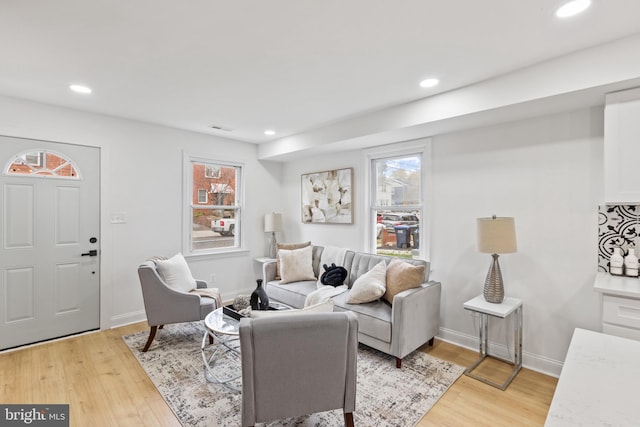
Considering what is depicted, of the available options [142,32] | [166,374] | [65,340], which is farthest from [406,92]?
[65,340]

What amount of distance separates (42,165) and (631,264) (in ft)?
17.6

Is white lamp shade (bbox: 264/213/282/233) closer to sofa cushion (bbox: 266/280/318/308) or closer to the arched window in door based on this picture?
sofa cushion (bbox: 266/280/318/308)

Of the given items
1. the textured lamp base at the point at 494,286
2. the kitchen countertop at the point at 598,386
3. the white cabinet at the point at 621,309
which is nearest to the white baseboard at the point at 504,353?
the textured lamp base at the point at 494,286

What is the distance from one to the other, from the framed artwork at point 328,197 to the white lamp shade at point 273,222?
40 cm

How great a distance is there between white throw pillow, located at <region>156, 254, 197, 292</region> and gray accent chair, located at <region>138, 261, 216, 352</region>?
138 millimetres

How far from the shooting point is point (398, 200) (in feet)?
12.7

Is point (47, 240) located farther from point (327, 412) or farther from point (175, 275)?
point (327, 412)

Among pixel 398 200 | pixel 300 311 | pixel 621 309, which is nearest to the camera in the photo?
pixel 300 311

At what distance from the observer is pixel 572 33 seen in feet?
6.17

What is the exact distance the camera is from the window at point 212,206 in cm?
430

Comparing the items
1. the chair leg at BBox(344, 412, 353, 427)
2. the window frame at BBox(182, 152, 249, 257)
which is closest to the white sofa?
the chair leg at BBox(344, 412, 353, 427)

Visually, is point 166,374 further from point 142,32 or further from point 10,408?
point 142,32

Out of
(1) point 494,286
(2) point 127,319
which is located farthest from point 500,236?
(2) point 127,319

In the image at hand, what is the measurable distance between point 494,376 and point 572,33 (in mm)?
2612
